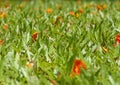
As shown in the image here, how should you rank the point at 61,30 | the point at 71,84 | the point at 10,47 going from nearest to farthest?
the point at 71,84 → the point at 10,47 → the point at 61,30

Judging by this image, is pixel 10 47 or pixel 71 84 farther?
pixel 10 47

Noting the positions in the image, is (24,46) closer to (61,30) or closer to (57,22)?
(61,30)

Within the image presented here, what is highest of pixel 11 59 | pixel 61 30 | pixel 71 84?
pixel 61 30

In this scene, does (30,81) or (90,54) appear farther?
(90,54)

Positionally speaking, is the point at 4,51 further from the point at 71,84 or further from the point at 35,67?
the point at 71,84

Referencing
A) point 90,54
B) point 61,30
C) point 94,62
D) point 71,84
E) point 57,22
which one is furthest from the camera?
point 57,22

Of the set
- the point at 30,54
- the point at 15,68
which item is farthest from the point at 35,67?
the point at 30,54

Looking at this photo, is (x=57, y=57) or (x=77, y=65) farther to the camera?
(x=57, y=57)

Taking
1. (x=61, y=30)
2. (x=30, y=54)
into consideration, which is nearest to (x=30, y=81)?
(x=30, y=54)

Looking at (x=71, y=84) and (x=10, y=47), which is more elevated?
(x=10, y=47)
